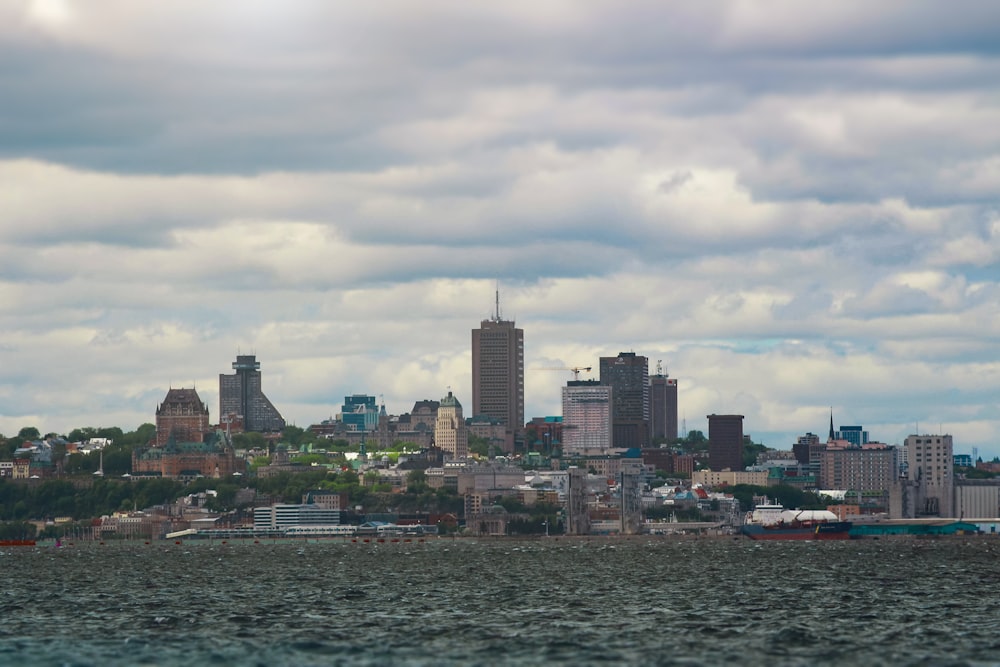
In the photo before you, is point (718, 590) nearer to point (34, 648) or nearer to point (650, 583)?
point (650, 583)

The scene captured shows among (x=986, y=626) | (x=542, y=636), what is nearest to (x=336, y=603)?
(x=542, y=636)

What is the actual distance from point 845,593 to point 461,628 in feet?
159

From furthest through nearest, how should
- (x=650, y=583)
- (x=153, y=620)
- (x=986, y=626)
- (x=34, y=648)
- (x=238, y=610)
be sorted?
(x=650, y=583)
(x=238, y=610)
(x=153, y=620)
(x=986, y=626)
(x=34, y=648)

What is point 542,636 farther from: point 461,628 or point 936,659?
point 936,659

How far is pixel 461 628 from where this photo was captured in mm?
115688

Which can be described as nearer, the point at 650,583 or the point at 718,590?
the point at 718,590

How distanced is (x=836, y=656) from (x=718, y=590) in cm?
6075

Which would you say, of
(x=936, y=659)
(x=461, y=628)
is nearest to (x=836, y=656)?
(x=936, y=659)

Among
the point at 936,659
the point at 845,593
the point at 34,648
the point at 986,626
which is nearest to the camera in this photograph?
the point at 936,659

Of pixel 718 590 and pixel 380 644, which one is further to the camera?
pixel 718 590

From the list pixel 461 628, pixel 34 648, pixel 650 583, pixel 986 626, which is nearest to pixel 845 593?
pixel 650 583

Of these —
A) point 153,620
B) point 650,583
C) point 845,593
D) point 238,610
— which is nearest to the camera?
point 153,620

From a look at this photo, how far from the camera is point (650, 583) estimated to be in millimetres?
174250

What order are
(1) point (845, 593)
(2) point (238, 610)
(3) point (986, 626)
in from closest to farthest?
1. (3) point (986, 626)
2. (2) point (238, 610)
3. (1) point (845, 593)
